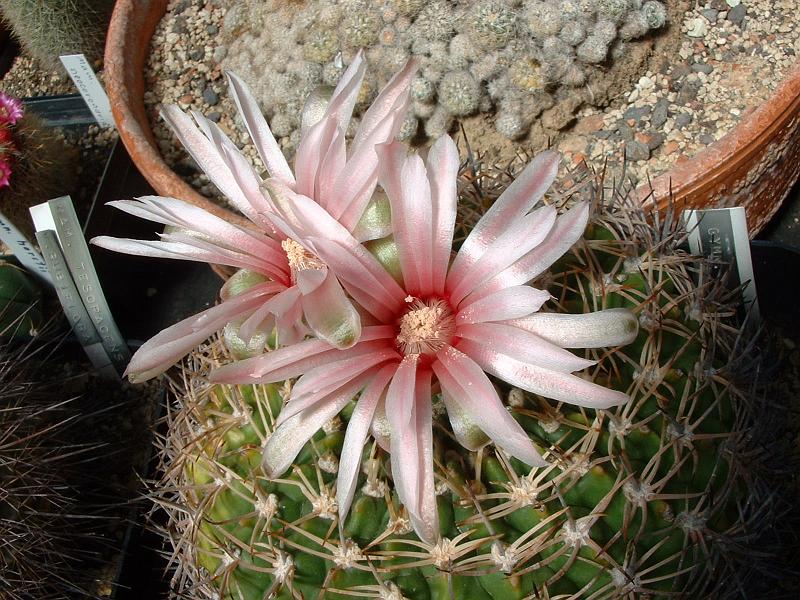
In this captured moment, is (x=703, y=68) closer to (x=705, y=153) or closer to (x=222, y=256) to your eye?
(x=705, y=153)

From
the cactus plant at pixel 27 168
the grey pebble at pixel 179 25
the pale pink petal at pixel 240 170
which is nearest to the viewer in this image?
the pale pink petal at pixel 240 170

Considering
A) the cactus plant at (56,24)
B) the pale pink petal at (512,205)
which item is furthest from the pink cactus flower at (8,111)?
the pale pink petal at (512,205)

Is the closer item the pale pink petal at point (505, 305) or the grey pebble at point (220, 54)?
the pale pink petal at point (505, 305)

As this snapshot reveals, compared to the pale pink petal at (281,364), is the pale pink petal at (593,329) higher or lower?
lower

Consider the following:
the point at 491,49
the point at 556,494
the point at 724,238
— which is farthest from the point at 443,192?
the point at 491,49

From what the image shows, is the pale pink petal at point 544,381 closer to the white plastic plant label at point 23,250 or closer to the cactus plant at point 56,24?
the white plastic plant label at point 23,250

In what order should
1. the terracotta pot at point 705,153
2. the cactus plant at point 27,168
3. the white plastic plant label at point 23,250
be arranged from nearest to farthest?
1. the terracotta pot at point 705,153
2. the white plastic plant label at point 23,250
3. the cactus plant at point 27,168
